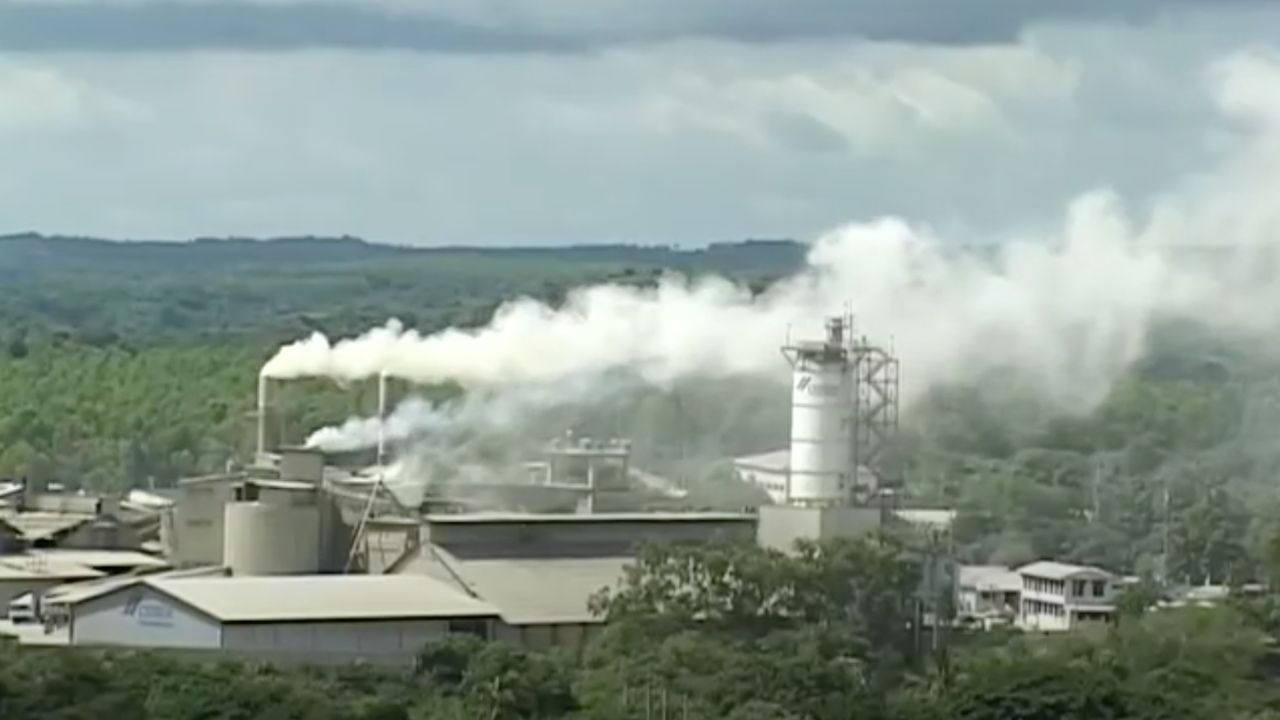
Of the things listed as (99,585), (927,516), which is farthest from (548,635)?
(927,516)

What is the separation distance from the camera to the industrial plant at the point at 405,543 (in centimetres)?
5691

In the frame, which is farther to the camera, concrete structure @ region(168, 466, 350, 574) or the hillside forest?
concrete structure @ region(168, 466, 350, 574)

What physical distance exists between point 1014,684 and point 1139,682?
84.7 inches

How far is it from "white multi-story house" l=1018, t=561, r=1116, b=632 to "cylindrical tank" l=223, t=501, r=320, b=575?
14174mm

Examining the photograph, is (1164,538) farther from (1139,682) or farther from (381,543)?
(1139,682)

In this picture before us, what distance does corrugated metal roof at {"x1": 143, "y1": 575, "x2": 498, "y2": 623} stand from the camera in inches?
2223

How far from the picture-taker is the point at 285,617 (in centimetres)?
5612

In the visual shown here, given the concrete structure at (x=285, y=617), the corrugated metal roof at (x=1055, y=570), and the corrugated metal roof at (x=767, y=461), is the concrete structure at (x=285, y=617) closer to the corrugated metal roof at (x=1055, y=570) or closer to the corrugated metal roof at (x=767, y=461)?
the corrugated metal roof at (x=1055, y=570)

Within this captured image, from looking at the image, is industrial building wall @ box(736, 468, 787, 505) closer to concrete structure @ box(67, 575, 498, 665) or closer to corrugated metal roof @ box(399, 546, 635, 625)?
corrugated metal roof @ box(399, 546, 635, 625)

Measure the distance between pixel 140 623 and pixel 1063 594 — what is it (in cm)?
2163

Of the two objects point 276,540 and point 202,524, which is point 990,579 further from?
point 276,540

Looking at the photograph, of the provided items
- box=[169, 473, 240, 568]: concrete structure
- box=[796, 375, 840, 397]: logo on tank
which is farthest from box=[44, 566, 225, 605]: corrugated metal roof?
box=[796, 375, 840, 397]: logo on tank

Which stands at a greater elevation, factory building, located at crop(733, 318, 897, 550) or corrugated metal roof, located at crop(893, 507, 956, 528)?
factory building, located at crop(733, 318, 897, 550)

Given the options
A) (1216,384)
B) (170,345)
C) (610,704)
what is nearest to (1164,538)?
(1216,384)
